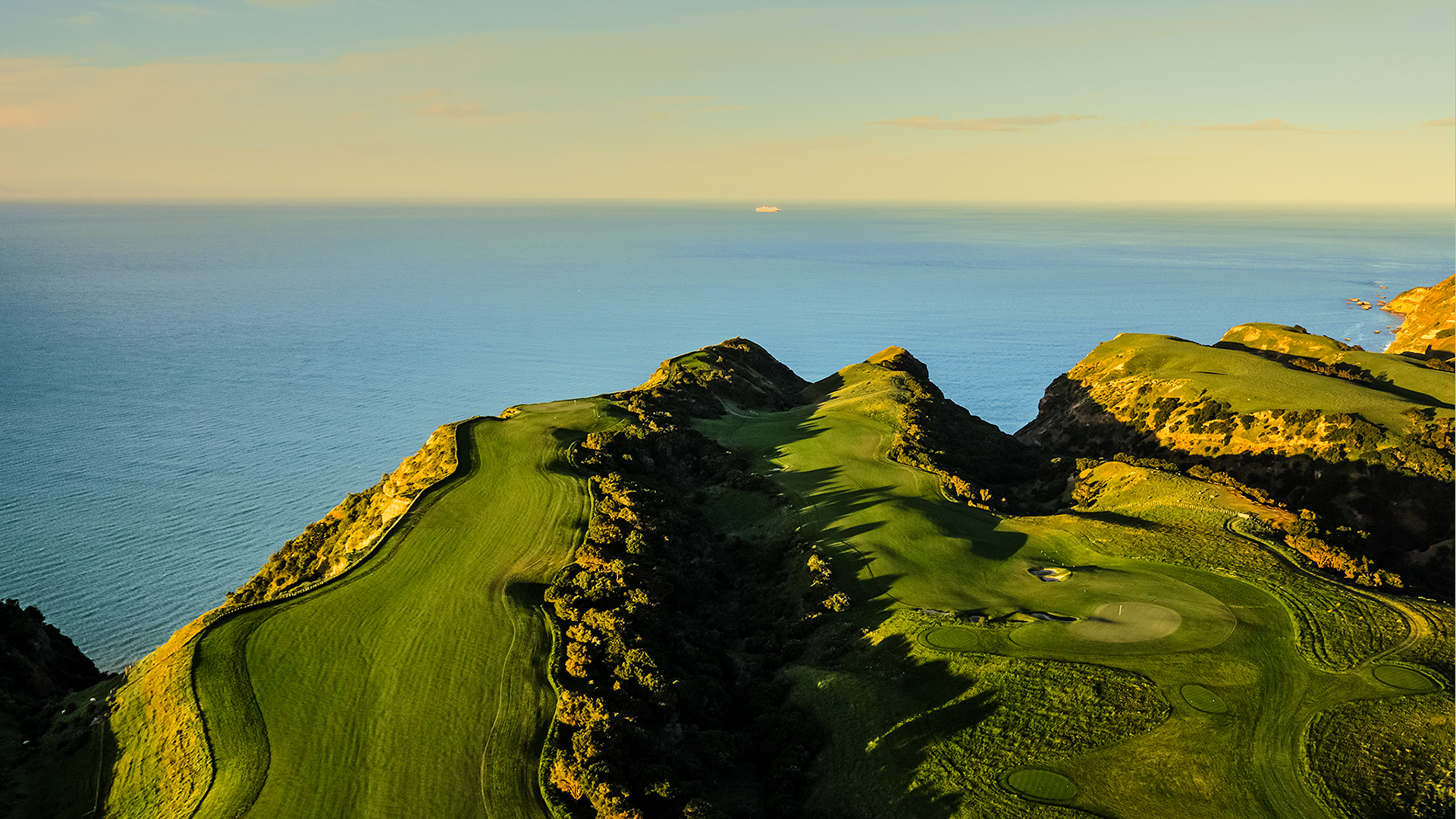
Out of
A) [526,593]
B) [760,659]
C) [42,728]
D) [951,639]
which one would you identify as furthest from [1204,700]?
[42,728]

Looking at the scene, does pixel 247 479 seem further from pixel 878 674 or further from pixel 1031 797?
pixel 1031 797

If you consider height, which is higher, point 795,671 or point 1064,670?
point 1064,670

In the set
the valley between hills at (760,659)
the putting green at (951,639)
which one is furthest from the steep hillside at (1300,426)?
the putting green at (951,639)

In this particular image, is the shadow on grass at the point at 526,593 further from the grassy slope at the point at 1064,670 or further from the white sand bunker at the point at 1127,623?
the white sand bunker at the point at 1127,623

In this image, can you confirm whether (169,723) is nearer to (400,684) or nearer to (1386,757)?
(400,684)

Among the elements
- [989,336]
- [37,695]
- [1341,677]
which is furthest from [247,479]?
[989,336]

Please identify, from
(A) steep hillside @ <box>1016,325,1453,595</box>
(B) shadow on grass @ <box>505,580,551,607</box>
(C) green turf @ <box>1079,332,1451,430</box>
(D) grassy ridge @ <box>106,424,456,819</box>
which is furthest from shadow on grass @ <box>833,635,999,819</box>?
(C) green turf @ <box>1079,332,1451,430</box>
